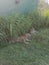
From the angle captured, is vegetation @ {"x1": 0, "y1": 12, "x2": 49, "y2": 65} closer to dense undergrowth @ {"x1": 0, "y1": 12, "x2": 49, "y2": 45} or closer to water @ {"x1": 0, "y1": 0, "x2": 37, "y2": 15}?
dense undergrowth @ {"x1": 0, "y1": 12, "x2": 49, "y2": 45}

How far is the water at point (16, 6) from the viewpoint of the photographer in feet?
23.0

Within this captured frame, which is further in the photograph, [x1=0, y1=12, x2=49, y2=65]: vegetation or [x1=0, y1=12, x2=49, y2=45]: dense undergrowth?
[x1=0, y1=12, x2=49, y2=45]: dense undergrowth

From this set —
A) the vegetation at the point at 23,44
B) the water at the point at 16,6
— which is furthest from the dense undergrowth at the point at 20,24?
the water at the point at 16,6

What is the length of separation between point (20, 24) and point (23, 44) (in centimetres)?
75

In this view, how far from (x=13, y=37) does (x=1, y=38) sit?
1.76 feet

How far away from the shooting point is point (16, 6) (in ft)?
24.2

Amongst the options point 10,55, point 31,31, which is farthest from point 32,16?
point 10,55

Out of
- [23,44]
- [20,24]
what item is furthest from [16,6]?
[23,44]

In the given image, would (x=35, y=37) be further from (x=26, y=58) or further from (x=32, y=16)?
(x=26, y=58)

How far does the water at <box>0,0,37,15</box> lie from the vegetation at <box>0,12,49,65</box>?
0.91 ft

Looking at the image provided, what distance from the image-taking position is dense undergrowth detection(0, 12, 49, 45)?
643 cm

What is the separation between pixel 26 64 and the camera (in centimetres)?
517

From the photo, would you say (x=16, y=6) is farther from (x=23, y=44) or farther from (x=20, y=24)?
(x=23, y=44)

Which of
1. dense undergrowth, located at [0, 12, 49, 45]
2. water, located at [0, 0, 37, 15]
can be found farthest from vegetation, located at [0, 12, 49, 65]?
water, located at [0, 0, 37, 15]
